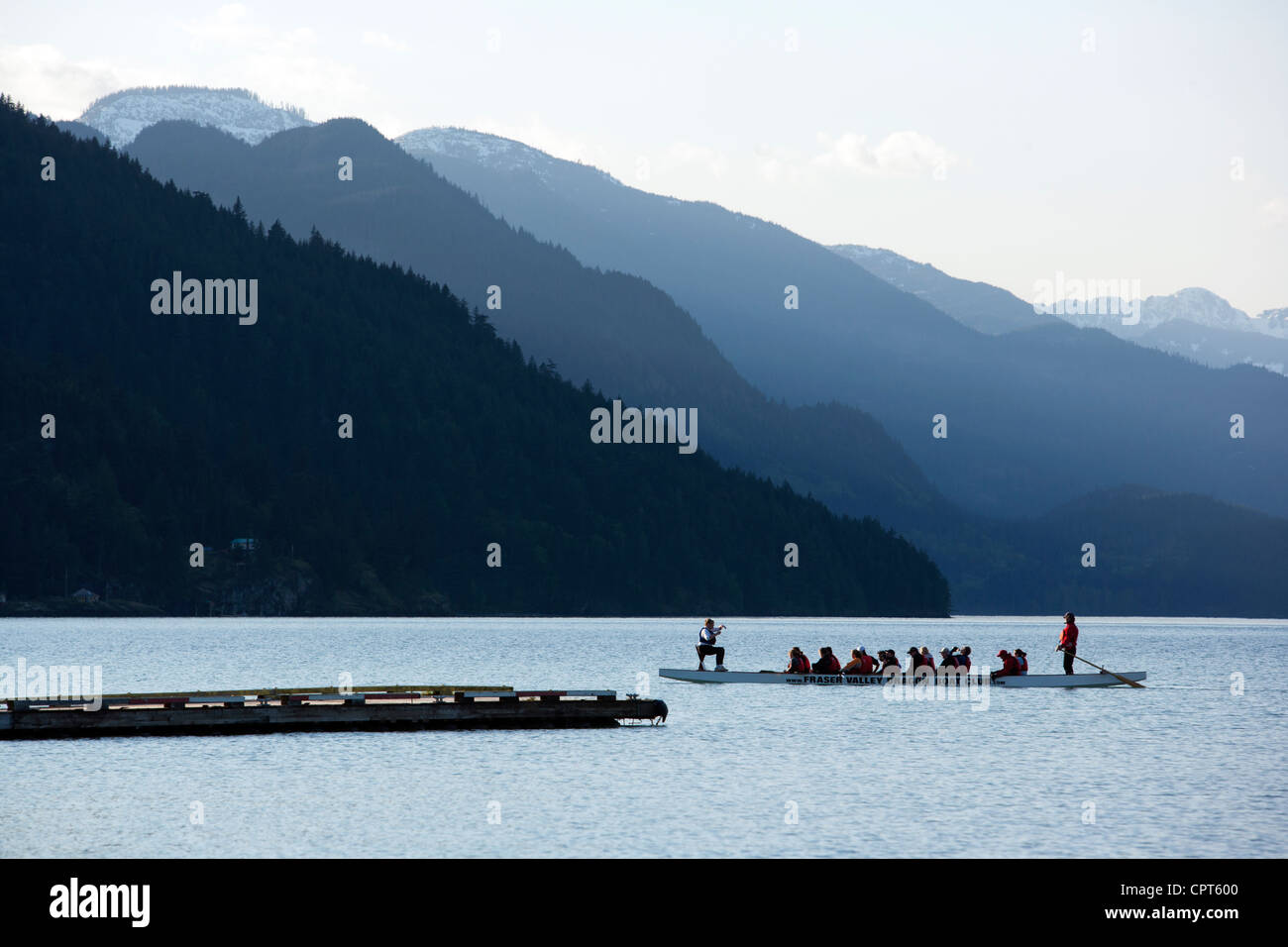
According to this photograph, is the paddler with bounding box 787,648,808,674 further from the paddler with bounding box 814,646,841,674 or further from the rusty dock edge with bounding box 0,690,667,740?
the rusty dock edge with bounding box 0,690,667,740

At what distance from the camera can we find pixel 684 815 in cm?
5078

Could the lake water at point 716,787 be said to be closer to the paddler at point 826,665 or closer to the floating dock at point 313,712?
the floating dock at point 313,712

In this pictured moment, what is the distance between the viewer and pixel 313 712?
69.9 metres

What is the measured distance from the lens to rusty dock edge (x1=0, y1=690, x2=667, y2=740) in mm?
66438

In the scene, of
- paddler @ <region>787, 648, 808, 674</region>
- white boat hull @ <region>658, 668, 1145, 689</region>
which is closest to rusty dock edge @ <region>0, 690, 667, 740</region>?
white boat hull @ <region>658, 668, 1145, 689</region>

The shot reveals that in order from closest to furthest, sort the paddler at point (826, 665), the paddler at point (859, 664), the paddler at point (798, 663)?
the paddler at point (859, 664) → the paddler at point (826, 665) → the paddler at point (798, 663)

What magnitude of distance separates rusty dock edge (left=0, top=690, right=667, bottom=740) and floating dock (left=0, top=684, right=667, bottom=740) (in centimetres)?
4

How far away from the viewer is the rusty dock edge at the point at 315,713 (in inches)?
2616

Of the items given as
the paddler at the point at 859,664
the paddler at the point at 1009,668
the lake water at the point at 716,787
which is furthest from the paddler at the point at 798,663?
the paddler at the point at 1009,668

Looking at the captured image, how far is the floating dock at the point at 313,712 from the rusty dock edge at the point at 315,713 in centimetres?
4
